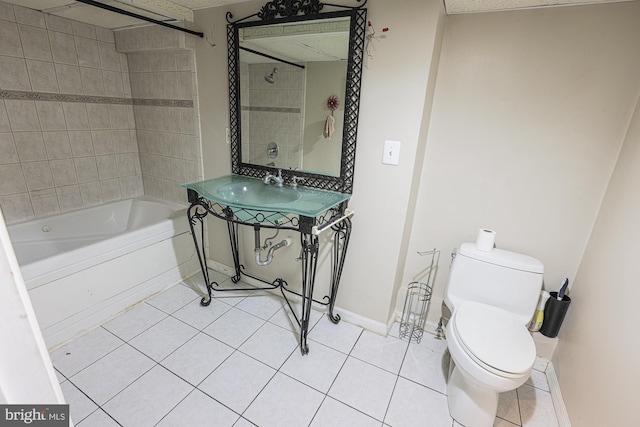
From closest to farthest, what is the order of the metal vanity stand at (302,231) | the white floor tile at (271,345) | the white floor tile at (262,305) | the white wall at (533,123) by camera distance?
the white wall at (533,123)
the metal vanity stand at (302,231)
the white floor tile at (271,345)
the white floor tile at (262,305)

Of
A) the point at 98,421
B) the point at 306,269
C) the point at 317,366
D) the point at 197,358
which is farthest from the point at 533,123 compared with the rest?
the point at 98,421

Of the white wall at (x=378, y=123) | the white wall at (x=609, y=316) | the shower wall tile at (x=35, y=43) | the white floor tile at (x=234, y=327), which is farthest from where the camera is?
the shower wall tile at (x=35, y=43)

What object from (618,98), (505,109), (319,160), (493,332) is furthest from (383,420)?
(618,98)

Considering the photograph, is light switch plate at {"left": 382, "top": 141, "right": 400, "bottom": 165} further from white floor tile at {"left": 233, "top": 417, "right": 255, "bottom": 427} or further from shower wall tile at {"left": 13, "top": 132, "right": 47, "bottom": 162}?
shower wall tile at {"left": 13, "top": 132, "right": 47, "bottom": 162}

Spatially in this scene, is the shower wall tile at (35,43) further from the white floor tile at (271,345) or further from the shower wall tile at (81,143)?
the white floor tile at (271,345)

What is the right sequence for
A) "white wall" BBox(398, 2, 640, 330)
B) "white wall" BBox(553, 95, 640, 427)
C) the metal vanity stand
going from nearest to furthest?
"white wall" BBox(553, 95, 640, 427) < "white wall" BBox(398, 2, 640, 330) < the metal vanity stand

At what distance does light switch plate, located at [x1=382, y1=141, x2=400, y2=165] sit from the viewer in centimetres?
156

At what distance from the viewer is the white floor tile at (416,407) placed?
1.38 metres

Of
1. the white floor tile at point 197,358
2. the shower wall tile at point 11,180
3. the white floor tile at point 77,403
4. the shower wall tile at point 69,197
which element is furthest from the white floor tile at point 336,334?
the shower wall tile at point 11,180

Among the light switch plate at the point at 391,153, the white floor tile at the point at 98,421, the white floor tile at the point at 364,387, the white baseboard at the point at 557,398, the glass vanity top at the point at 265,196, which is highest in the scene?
the light switch plate at the point at 391,153

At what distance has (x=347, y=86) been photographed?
1584 mm

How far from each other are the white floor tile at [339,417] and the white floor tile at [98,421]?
0.87 m

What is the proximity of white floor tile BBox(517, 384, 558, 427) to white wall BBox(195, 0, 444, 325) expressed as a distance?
2.57 feet

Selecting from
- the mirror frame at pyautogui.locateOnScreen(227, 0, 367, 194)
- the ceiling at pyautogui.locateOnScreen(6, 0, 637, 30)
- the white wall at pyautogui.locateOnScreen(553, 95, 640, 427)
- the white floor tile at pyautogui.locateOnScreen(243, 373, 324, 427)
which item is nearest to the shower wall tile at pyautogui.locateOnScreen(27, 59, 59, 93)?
the ceiling at pyautogui.locateOnScreen(6, 0, 637, 30)
